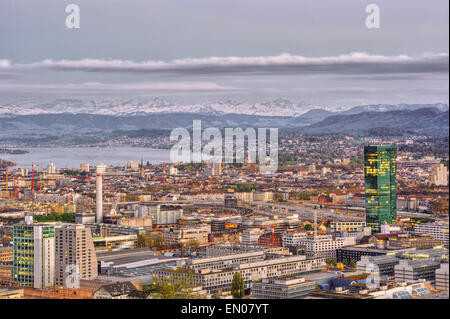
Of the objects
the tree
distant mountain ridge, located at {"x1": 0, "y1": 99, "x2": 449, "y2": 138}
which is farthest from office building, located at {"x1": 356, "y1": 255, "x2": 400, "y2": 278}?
distant mountain ridge, located at {"x1": 0, "y1": 99, "x2": 449, "y2": 138}

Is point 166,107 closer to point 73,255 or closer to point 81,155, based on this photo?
point 81,155

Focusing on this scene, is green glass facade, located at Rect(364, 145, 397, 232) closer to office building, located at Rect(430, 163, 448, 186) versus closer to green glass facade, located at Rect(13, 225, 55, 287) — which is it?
office building, located at Rect(430, 163, 448, 186)

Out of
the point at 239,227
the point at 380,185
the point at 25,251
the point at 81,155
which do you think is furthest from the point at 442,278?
the point at 81,155

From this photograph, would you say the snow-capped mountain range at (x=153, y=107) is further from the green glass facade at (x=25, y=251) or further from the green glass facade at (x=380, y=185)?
the green glass facade at (x=25, y=251)

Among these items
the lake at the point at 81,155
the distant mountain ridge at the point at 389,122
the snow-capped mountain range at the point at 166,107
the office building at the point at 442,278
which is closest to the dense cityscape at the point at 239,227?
the office building at the point at 442,278

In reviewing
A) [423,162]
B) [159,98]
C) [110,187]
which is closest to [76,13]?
[159,98]

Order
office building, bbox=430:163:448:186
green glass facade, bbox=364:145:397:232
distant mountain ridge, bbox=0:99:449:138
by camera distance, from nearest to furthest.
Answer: green glass facade, bbox=364:145:397:232, office building, bbox=430:163:448:186, distant mountain ridge, bbox=0:99:449:138

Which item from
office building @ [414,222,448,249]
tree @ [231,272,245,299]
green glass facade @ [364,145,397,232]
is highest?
green glass facade @ [364,145,397,232]

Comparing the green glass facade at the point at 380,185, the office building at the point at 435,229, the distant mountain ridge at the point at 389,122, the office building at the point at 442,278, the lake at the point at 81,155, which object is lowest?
the office building at the point at 442,278
